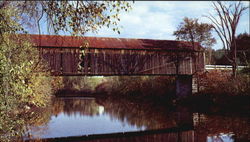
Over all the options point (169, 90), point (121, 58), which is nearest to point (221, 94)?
point (121, 58)

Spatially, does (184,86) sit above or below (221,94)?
above

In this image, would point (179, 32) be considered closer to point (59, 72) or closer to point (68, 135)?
point (59, 72)

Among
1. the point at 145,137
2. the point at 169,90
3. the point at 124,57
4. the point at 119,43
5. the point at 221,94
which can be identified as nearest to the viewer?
the point at 145,137

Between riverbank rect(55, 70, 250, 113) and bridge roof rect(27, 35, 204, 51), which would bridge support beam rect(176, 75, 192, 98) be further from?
bridge roof rect(27, 35, 204, 51)

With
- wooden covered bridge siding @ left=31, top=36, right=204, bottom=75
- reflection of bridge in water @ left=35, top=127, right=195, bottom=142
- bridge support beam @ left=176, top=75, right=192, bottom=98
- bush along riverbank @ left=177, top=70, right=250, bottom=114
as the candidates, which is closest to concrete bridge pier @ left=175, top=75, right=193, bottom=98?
bridge support beam @ left=176, top=75, right=192, bottom=98

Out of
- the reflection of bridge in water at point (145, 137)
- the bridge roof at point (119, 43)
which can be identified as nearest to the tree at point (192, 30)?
the bridge roof at point (119, 43)

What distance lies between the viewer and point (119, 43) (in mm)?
24531

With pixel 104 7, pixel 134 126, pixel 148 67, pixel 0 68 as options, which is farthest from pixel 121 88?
pixel 104 7

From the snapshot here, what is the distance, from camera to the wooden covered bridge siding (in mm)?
22141

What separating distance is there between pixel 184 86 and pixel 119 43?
819 cm

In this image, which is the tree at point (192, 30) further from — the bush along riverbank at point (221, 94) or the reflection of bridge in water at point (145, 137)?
the reflection of bridge in water at point (145, 137)

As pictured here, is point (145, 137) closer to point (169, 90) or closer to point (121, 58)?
point (121, 58)

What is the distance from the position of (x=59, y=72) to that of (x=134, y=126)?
9826mm

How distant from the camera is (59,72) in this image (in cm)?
2212
